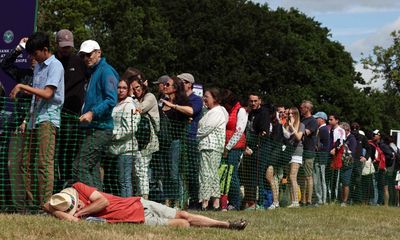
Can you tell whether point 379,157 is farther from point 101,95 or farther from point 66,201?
point 66,201

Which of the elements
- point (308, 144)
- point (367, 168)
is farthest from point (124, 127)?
point (367, 168)

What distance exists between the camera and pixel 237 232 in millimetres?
8938

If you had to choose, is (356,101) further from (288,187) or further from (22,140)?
(22,140)

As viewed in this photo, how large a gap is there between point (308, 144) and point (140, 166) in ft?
19.5

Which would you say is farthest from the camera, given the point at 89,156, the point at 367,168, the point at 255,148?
the point at 367,168

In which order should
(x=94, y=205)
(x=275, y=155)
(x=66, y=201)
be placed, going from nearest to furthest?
(x=66, y=201) → (x=94, y=205) → (x=275, y=155)

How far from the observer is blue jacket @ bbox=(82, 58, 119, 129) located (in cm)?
1007

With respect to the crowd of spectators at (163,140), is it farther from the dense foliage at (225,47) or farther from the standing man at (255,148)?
the dense foliage at (225,47)

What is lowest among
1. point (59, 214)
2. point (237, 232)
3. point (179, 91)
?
point (237, 232)

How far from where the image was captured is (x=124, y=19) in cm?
5447

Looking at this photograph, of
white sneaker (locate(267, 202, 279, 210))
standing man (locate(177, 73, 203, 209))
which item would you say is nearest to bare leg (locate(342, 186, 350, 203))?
white sneaker (locate(267, 202, 279, 210))

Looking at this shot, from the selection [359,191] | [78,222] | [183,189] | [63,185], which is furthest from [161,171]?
[359,191]

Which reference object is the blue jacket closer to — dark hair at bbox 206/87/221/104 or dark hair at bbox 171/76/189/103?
dark hair at bbox 171/76/189/103

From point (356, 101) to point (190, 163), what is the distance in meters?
56.7
